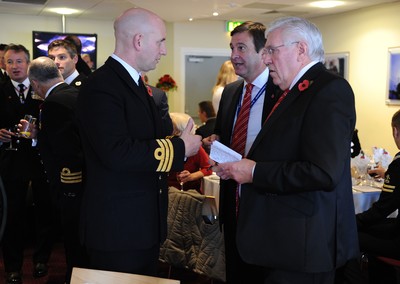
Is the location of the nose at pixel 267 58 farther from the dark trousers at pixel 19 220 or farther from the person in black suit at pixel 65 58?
the dark trousers at pixel 19 220

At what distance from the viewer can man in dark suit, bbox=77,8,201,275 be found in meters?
1.87

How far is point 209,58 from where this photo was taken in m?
10.4

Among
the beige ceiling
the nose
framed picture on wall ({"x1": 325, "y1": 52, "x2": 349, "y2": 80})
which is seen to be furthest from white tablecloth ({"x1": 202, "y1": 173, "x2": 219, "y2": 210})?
framed picture on wall ({"x1": 325, "y1": 52, "x2": 349, "y2": 80})

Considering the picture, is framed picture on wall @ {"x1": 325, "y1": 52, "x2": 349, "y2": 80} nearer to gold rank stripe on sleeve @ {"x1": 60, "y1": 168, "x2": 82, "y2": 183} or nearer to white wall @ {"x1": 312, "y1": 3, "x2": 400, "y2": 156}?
white wall @ {"x1": 312, "y1": 3, "x2": 400, "y2": 156}

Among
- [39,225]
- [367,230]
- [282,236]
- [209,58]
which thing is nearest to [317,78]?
[282,236]

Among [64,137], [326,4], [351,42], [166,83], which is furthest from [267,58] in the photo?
[166,83]

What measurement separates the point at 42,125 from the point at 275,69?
1.58m

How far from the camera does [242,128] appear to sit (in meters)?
2.39

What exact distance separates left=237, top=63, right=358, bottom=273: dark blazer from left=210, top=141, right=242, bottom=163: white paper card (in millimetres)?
110

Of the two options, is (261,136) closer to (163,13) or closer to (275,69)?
(275,69)

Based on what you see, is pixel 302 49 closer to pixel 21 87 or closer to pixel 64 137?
pixel 64 137

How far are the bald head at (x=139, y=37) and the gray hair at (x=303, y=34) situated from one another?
504 millimetres

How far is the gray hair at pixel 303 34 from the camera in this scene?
1.75 metres

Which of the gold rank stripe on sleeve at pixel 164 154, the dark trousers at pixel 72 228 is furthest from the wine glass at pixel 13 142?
the gold rank stripe on sleeve at pixel 164 154
